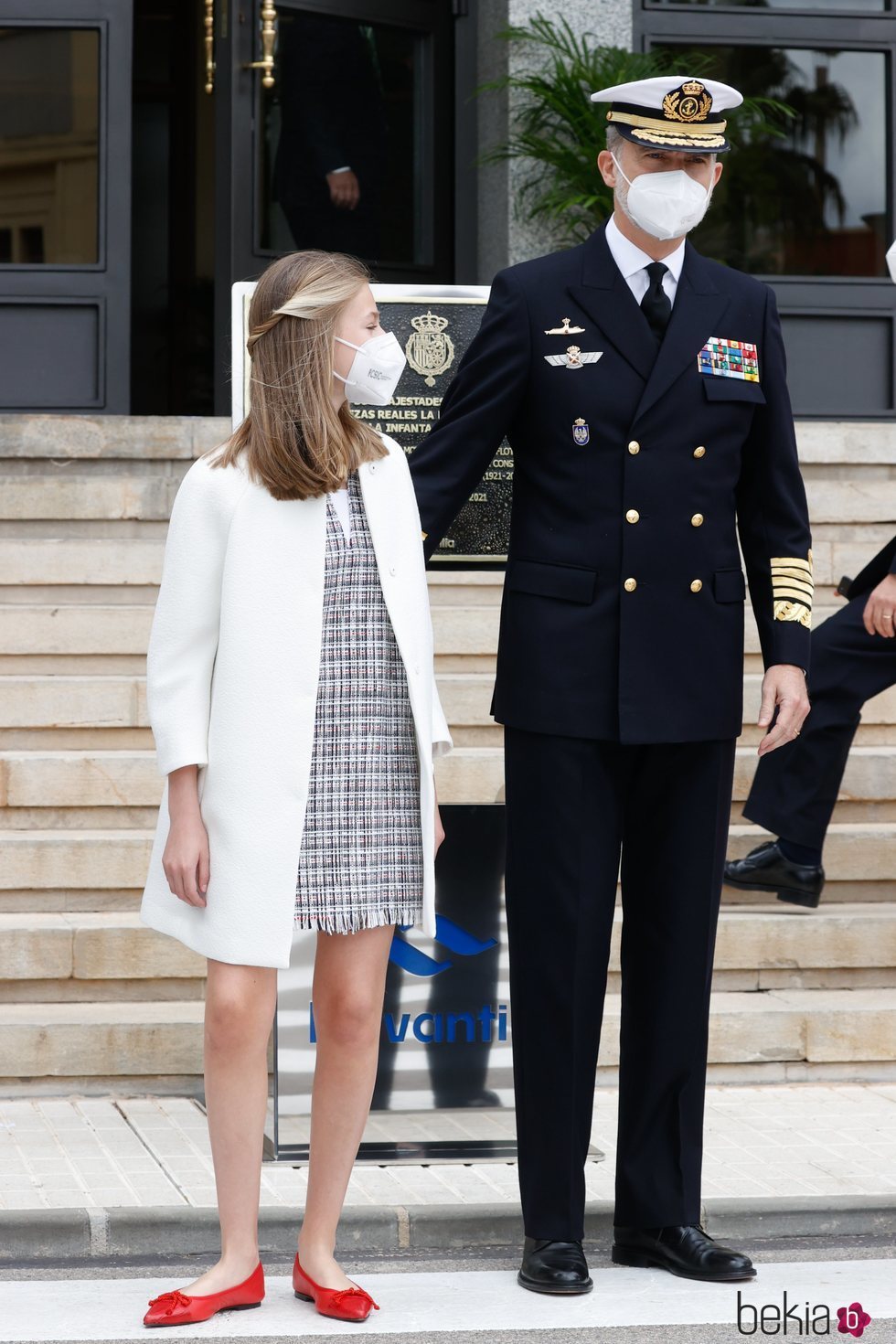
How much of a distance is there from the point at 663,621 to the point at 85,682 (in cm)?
308

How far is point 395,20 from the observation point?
9.39 m

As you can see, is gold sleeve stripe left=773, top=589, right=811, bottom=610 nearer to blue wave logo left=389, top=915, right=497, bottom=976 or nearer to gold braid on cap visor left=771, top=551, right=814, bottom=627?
gold braid on cap visor left=771, top=551, right=814, bottom=627

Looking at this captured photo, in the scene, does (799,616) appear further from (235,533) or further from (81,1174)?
(81,1174)

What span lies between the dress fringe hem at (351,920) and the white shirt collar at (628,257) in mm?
1321

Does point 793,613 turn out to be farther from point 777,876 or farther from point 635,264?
point 777,876

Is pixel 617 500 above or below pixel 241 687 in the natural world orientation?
A: above

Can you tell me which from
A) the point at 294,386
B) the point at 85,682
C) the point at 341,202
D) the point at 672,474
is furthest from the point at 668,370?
the point at 341,202

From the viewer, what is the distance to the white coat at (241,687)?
133 inches

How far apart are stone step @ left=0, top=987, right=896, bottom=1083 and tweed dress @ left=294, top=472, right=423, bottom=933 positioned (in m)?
1.85

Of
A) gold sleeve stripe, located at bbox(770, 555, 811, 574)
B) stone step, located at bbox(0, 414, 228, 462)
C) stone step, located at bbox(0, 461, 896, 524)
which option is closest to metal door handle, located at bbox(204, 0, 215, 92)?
stone step, located at bbox(0, 414, 228, 462)

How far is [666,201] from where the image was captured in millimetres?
3641

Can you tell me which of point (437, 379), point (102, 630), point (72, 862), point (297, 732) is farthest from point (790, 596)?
point (102, 630)

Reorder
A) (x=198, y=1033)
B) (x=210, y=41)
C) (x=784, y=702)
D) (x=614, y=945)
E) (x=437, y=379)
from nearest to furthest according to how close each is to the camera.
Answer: (x=784, y=702), (x=198, y=1033), (x=437, y=379), (x=614, y=945), (x=210, y=41)

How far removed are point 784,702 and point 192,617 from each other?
1.16 meters
